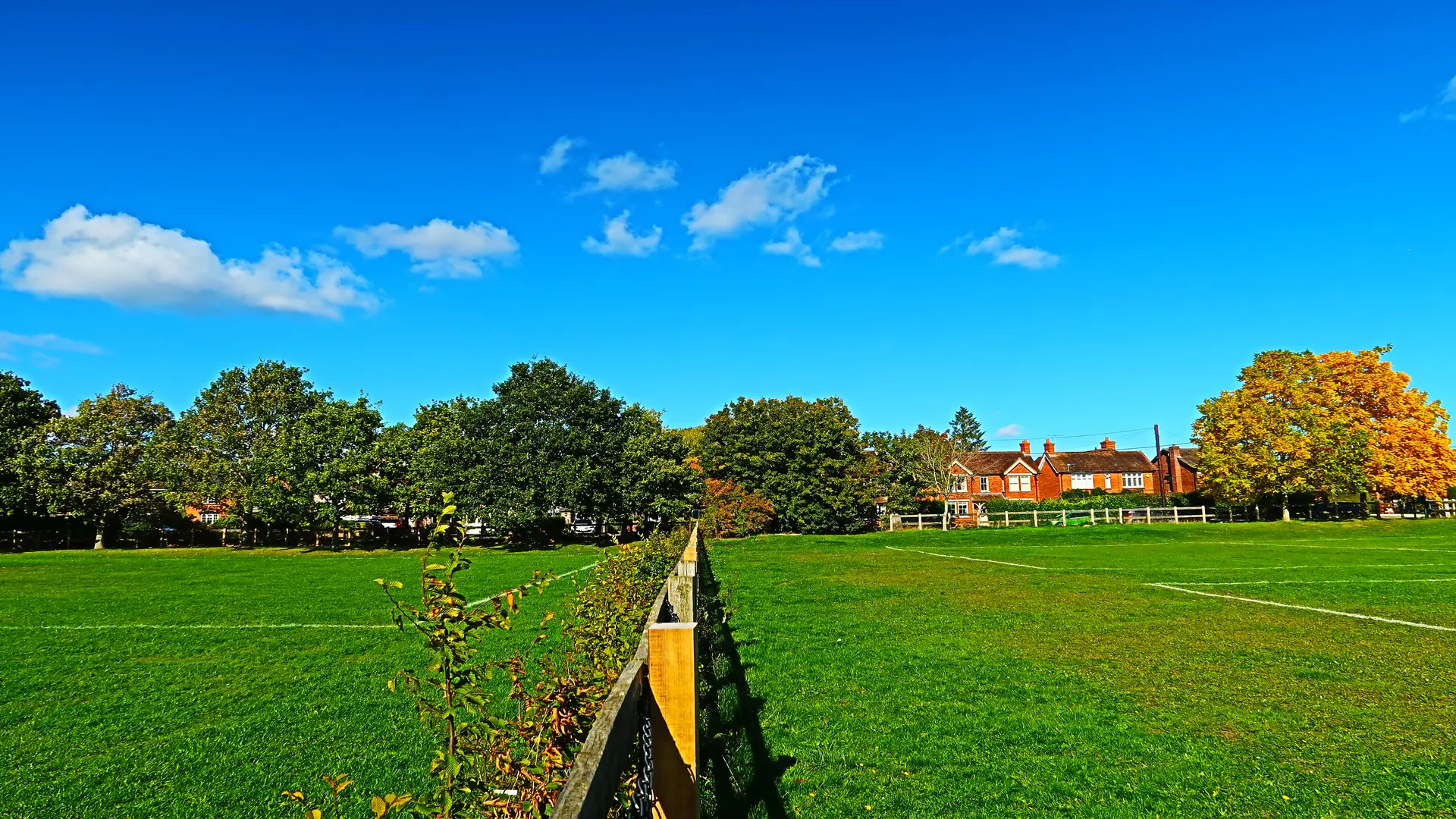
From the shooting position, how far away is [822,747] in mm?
5703

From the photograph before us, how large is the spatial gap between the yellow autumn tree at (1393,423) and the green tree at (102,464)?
202ft

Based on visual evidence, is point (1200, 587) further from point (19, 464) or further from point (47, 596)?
point (19, 464)

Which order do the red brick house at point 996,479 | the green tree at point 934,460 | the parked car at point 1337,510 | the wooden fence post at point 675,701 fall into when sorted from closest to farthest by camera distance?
the wooden fence post at point 675,701, the parked car at point 1337,510, the green tree at point 934,460, the red brick house at point 996,479

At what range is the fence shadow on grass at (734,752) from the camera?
4.65 meters

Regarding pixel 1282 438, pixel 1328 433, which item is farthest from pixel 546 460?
pixel 1328 433

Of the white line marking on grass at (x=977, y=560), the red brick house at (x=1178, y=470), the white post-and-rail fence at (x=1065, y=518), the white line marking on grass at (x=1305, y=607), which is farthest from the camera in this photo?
the red brick house at (x=1178, y=470)

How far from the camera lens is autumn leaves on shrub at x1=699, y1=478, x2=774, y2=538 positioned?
44.4 metres

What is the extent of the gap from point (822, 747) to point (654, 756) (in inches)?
133

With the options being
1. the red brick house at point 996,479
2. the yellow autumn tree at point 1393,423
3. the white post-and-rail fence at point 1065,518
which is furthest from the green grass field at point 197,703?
the red brick house at point 996,479

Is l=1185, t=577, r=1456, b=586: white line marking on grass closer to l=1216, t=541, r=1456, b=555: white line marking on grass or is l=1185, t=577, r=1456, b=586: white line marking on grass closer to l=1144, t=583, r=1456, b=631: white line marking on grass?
l=1144, t=583, r=1456, b=631: white line marking on grass

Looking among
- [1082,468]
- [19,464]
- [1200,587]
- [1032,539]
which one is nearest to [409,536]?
[19,464]

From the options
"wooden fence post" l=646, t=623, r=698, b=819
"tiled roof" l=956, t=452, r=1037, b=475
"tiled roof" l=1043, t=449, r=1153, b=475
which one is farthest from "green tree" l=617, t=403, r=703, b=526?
"tiled roof" l=1043, t=449, r=1153, b=475

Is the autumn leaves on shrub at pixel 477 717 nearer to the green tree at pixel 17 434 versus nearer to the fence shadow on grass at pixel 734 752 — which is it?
the fence shadow on grass at pixel 734 752

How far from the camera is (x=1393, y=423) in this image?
43.1m
